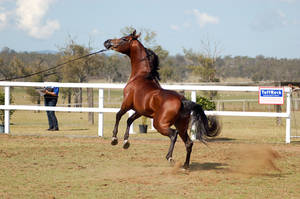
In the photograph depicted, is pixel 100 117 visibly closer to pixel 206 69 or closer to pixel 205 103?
pixel 205 103

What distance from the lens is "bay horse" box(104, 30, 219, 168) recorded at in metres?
7.92

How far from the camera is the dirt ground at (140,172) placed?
636cm

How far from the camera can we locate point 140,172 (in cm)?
802

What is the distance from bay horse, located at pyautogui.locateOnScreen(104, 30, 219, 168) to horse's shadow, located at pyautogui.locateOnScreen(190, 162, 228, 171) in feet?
1.57

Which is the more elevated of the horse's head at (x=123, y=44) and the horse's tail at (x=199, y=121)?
the horse's head at (x=123, y=44)

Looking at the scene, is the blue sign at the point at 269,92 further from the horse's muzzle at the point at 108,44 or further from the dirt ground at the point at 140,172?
the horse's muzzle at the point at 108,44

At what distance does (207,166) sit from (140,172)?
163cm

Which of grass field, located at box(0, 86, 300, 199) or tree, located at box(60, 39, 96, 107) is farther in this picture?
tree, located at box(60, 39, 96, 107)

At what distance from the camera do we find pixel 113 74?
78.8 metres

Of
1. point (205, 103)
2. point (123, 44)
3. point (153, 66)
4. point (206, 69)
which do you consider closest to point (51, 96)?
point (205, 103)

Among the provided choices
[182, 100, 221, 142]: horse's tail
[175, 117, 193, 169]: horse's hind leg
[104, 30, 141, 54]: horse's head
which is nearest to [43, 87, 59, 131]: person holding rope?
[104, 30, 141, 54]: horse's head

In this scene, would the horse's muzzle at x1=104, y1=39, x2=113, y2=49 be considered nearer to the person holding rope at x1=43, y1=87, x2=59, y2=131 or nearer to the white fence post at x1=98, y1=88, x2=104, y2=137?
the white fence post at x1=98, y1=88, x2=104, y2=137

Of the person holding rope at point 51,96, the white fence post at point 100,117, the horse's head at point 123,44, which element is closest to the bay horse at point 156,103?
the horse's head at point 123,44

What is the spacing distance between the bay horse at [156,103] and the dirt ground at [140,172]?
66 centimetres
